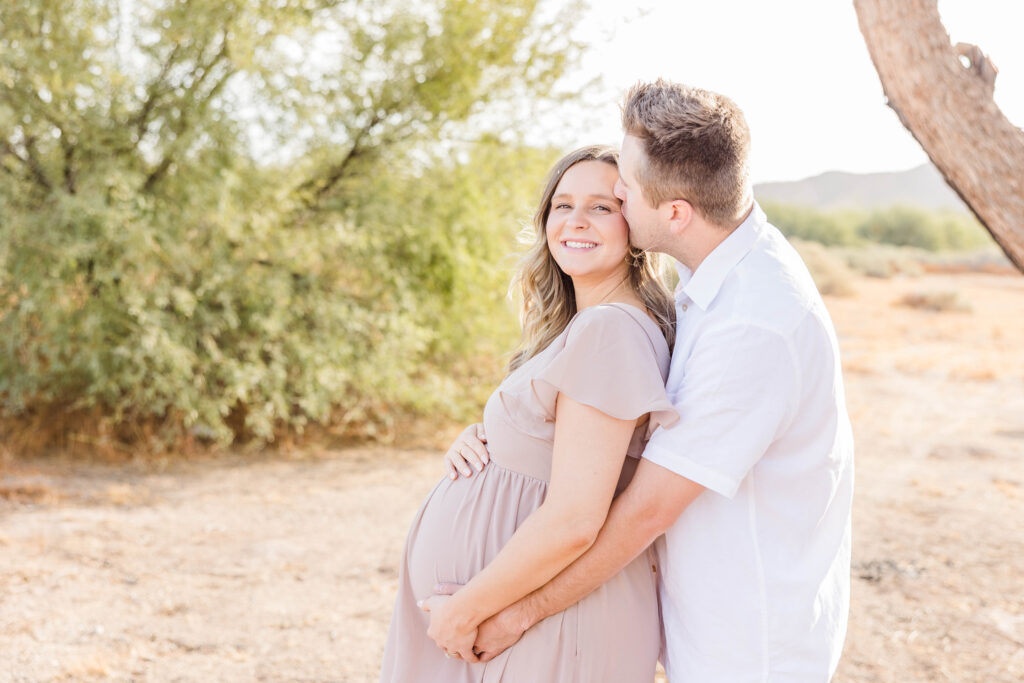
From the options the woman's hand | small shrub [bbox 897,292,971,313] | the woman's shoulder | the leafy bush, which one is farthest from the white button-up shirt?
the leafy bush

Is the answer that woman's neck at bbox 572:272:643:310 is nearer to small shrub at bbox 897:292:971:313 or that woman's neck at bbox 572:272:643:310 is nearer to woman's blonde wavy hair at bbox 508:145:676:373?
woman's blonde wavy hair at bbox 508:145:676:373

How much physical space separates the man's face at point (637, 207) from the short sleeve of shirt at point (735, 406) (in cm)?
31

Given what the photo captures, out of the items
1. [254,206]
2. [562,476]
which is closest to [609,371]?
[562,476]

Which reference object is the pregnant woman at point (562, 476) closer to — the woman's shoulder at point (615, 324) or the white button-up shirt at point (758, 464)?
the woman's shoulder at point (615, 324)

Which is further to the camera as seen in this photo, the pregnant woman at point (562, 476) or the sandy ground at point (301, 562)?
the sandy ground at point (301, 562)

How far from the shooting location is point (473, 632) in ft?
6.26

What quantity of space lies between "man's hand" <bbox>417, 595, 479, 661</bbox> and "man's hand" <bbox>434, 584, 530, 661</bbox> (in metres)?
0.02

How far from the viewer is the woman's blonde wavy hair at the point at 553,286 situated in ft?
6.97

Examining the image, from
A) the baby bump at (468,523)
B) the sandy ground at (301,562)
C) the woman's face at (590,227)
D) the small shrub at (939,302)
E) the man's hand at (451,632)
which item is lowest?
the sandy ground at (301,562)

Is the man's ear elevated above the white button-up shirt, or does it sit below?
above

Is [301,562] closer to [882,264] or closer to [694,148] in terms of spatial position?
[694,148]

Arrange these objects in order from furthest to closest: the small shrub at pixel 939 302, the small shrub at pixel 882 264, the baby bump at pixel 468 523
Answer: the small shrub at pixel 882 264
the small shrub at pixel 939 302
the baby bump at pixel 468 523

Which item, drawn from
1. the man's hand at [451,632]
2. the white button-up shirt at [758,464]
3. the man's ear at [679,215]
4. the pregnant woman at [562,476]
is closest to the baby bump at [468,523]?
the pregnant woman at [562,476]

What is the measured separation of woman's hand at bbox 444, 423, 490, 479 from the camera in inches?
83.8
